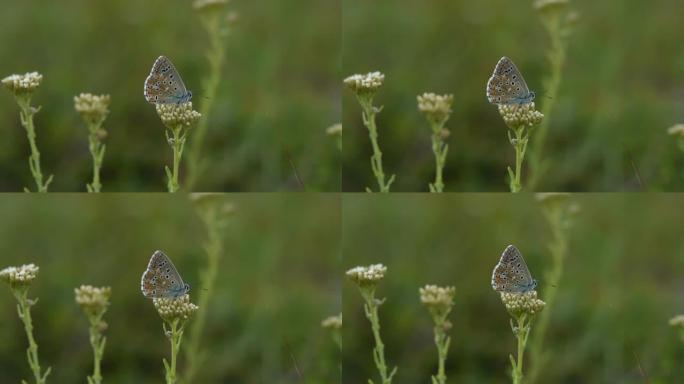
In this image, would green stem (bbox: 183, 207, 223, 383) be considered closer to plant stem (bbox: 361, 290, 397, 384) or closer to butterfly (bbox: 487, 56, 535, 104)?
plant stem (bbox: 361, 290, 397, 384)

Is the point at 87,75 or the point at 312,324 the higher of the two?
the point at 87,75

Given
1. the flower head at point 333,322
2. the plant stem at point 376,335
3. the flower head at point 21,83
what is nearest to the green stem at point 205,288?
the flower head at point 333,322

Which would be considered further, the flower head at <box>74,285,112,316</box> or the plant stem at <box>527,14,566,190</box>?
the plant stem at <box>527,14,566,190</box>

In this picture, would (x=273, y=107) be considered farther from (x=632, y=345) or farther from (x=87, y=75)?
(x=632, y=345)

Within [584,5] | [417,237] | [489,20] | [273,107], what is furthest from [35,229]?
[584,5]

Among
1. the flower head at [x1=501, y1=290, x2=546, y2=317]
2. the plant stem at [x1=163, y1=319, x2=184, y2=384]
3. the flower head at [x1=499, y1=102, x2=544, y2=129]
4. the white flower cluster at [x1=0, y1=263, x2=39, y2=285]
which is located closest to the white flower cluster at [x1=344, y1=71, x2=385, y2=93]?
the flower head at [x1=499, y1=102, x2=544, y2=129]

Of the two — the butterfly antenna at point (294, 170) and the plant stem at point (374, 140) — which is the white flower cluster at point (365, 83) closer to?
the plant stem at point (374, 140)
